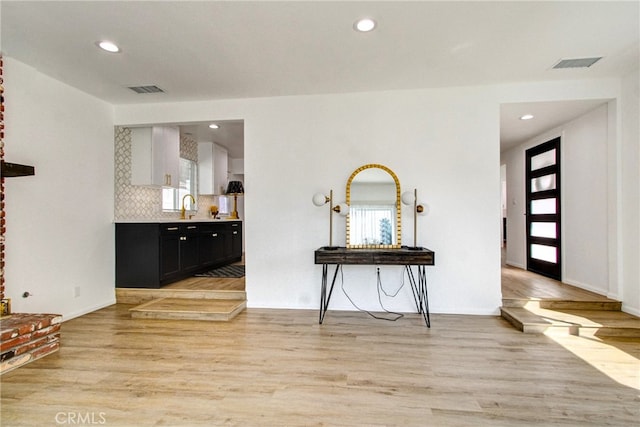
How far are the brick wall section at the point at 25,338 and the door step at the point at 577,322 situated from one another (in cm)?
418

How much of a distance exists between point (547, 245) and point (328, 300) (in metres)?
3.75

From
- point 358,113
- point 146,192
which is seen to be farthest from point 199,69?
point 146,192

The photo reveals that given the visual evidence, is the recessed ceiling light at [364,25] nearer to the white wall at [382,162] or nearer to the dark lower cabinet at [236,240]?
the white wall at [382,162]

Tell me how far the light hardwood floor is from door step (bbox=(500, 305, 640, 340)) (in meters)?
0.11

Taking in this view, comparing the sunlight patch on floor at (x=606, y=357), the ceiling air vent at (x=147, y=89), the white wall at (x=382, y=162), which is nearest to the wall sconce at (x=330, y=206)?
the white wall at (x=382, y=162)

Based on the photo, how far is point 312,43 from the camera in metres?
2.59

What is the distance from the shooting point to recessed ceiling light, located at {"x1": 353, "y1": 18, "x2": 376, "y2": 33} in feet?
7.49

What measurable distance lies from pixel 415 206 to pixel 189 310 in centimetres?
277

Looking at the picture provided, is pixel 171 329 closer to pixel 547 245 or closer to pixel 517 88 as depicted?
pixel 517 88

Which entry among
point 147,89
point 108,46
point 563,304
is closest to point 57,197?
point 147,89

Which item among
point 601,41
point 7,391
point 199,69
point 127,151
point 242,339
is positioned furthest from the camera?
point 127,151

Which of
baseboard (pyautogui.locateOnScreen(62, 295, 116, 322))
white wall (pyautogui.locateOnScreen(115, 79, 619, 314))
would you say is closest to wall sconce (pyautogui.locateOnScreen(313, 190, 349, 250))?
white wall (pyautogui.locateOnScreen(115, 79, 619, 314))

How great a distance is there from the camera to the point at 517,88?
3.42m

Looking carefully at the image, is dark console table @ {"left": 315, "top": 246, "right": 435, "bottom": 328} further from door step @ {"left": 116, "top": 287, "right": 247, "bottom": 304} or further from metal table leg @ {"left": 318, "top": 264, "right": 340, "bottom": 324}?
door step @ {"left": 116, "top": 287, "right": 247, "bottom": 304}
